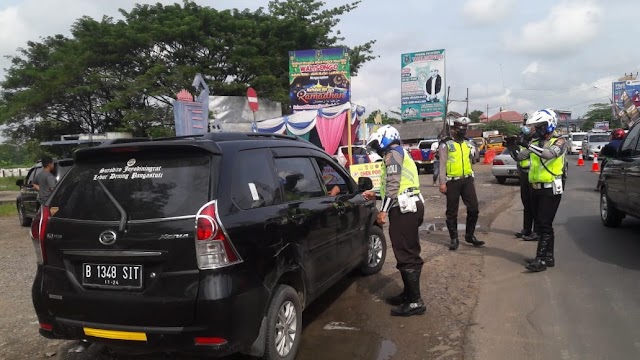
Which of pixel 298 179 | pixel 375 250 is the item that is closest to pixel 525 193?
pixel 375 250

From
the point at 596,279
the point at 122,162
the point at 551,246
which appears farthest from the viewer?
the point at 551,246

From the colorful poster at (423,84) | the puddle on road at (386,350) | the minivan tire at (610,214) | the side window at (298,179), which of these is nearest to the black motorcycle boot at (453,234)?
the minivan tire at (610,214)

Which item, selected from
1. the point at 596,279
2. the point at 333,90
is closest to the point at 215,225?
the point at 596,279

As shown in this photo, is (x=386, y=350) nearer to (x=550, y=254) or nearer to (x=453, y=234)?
(x=550, y=254)

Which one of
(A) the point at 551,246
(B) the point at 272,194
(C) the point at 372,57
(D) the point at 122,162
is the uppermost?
(C) the point at 372,57

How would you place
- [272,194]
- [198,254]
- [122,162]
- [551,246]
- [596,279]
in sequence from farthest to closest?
[551,246] → [596,279] → [272,194] → [122,162] → [198,254]

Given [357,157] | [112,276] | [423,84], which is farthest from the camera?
[423,84]

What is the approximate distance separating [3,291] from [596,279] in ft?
24.0

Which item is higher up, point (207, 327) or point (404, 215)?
point (404, 215)

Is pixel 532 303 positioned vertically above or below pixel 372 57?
below

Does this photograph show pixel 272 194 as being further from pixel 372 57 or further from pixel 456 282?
pixel 372 57

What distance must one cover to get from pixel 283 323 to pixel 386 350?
Result: 987mm

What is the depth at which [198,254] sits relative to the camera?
2955 millimetres

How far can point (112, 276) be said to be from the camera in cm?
308
